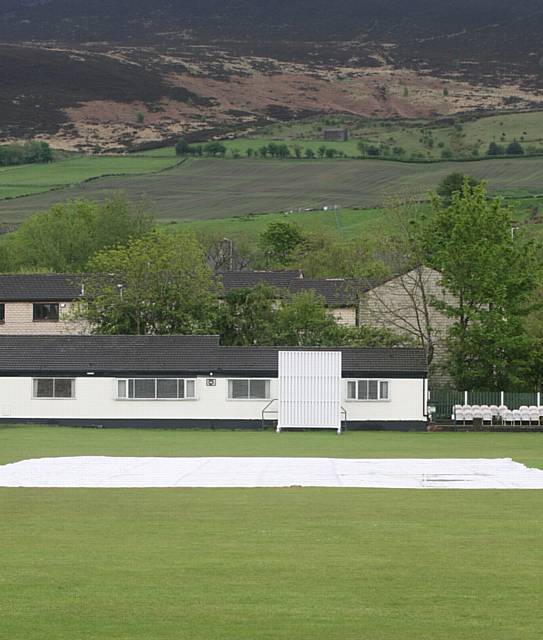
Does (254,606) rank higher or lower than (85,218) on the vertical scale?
lower

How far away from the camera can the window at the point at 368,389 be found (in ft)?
176

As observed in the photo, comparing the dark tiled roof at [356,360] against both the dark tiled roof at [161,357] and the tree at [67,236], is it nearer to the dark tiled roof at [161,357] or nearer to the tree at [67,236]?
the dark tiled roof at [161,357]

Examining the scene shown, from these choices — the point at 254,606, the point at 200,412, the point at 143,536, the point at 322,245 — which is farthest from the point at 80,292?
the point at 254,606

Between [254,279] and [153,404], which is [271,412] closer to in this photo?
[153,404]

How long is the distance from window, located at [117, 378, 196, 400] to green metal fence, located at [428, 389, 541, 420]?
436 inches

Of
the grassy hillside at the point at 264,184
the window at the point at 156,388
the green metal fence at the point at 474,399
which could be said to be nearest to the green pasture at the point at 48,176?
the grassy hillside at the point at 264,184

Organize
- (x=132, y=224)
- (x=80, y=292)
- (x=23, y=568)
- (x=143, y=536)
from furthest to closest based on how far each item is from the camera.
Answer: (x=132, y=224) → (x=80, y=292) → (x=143, y=536) → (x=23, y=568)

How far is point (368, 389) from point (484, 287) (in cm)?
1138

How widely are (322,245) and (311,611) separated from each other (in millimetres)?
104397

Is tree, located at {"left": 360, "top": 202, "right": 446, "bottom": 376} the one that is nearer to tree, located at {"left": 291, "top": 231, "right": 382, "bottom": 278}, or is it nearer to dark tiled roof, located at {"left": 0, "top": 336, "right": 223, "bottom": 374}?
dark tiled roof, located at {"left": 0, "top": 336, "right": 223, "bottom": 374}

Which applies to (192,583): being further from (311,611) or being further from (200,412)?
(200,412)

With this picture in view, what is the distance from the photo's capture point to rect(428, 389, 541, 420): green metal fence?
57.5 meters

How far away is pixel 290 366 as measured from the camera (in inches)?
2079

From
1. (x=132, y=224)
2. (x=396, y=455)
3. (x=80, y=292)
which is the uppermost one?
(x=132, y=224)
